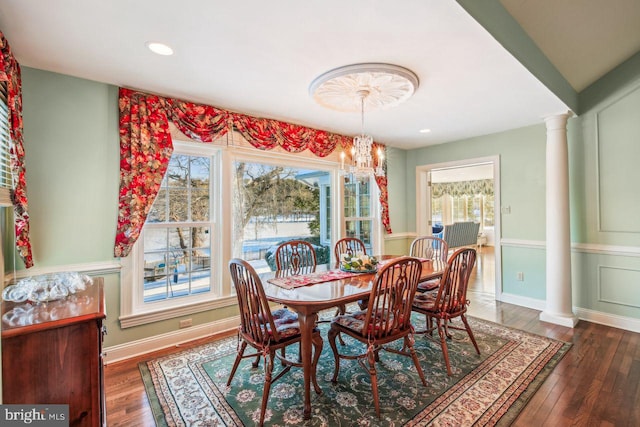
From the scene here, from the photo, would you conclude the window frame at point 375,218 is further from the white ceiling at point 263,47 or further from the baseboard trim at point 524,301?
the white ceiling at point 263,47

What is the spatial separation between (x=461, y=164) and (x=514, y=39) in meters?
2.79

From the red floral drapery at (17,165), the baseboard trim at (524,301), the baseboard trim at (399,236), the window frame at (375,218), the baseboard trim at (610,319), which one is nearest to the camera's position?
the red floral drapery at (17,165)

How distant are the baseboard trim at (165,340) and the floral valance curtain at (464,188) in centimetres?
816

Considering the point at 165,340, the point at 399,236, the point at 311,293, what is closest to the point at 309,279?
the point at 311,293

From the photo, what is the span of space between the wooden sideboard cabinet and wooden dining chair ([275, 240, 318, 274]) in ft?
5.55

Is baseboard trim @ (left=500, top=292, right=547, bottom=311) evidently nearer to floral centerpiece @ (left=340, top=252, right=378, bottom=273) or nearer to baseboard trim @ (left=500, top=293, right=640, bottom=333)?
baseboard trim @ (left=500, top=293, right=640, bottom=333)

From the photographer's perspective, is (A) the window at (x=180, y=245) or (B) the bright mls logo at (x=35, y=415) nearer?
(B) the bright mls logo at (x=35, y=415)

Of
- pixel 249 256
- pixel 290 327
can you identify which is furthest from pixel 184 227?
pixel 290 327

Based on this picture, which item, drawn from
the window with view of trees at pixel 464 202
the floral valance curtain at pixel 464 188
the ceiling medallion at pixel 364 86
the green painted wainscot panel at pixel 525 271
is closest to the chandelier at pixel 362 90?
the ceiling medallion at pixel 364 86

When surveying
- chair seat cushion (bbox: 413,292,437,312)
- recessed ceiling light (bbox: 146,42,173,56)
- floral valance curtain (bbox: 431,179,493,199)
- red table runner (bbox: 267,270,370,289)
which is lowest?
chair seat cushion (bbox: 413,292,437,312)

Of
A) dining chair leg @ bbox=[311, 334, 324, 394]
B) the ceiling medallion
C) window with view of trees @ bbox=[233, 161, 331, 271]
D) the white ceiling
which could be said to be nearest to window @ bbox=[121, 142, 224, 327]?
window with view of trees @ bbox=[233, 161, 331, 271]

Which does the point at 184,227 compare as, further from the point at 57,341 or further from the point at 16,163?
the point at 57,341

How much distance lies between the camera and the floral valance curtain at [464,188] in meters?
9.78

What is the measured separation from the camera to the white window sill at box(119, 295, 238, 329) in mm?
2696
